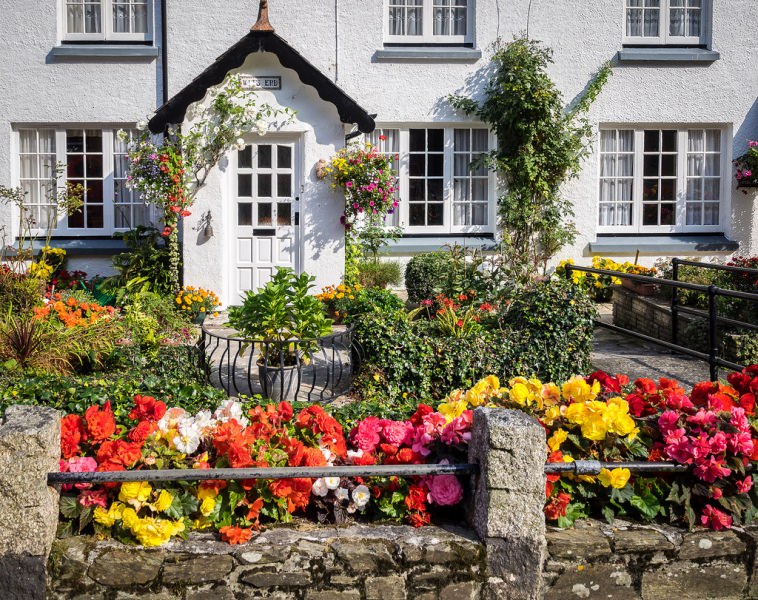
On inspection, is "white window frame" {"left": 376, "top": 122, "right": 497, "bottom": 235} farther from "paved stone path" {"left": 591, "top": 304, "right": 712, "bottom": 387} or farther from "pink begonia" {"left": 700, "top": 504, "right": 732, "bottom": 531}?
"pink begonia" {"left": 700, "top": 504, "right": 732, "bottom": 531}

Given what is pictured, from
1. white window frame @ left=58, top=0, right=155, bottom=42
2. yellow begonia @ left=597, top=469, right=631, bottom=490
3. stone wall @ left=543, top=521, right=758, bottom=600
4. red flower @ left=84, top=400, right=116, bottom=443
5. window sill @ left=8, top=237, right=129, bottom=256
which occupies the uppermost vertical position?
white window frame @ left=58, top=0, right=155, bottom=42

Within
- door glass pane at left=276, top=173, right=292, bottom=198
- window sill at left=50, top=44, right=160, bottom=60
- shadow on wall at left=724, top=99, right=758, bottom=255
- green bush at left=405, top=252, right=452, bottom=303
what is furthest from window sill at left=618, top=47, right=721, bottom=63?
window sill at left=50, top=44, right=160, bottom=60

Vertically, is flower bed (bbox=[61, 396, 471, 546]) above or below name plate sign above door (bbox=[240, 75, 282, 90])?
below

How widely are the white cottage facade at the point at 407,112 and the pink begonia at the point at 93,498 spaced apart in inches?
298

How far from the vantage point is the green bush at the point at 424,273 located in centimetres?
1011

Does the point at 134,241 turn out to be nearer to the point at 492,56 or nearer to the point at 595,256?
the point at 492,56

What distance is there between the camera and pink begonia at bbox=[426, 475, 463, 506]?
3457 millimetres

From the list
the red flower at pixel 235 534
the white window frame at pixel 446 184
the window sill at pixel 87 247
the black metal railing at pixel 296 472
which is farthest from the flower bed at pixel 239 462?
the white window frame at pixel 446 184

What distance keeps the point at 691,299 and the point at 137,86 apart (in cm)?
841

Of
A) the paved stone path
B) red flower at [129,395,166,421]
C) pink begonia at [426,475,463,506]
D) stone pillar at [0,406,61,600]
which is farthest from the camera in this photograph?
the paved stone path

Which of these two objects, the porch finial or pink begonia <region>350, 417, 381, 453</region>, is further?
the porch finial

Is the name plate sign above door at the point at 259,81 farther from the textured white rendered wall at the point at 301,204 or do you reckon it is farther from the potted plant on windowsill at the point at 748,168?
the potted plant on windowsill at the point at 748,168

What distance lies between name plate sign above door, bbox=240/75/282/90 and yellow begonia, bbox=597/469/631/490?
27.9ft

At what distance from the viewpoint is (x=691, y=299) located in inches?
387
